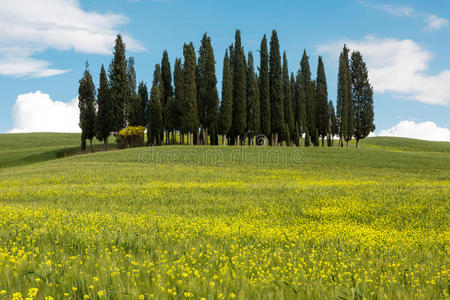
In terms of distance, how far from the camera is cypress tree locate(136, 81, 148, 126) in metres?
66.2

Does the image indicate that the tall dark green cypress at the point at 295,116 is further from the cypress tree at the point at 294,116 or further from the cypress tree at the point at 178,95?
the cypress tree at the point at 178,95

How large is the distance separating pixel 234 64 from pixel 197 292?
2074 inches

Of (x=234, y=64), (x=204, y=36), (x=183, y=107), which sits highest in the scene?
(x=204, y=36)

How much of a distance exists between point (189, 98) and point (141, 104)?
1846 cm

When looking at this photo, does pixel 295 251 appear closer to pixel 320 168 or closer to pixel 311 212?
pixel 311 212

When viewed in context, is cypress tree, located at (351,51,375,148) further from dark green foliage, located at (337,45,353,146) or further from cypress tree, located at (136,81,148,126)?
cypress tree, located at (136,81,148,126)

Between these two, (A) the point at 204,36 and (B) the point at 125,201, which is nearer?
(B) the point at 125,201

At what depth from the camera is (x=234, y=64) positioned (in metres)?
53.7

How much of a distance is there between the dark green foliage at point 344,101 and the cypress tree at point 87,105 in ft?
153

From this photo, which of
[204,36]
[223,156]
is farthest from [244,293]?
[204,36]

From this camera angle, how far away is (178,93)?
56.8 meters

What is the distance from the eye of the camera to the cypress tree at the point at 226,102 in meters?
51.4

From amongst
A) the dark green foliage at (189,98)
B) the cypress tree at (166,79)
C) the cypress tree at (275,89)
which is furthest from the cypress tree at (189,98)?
the cypress tree at (275,89)

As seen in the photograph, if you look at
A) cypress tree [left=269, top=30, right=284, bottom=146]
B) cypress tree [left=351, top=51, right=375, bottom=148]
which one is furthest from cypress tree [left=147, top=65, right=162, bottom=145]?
cypress tree [left=351, top=51, right=375, bottom=148]
